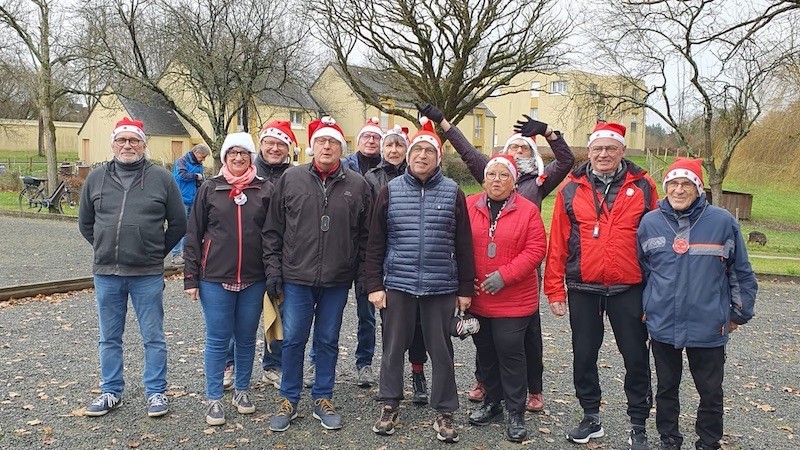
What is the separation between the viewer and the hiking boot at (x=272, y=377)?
538cm

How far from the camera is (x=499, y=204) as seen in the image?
4551mm

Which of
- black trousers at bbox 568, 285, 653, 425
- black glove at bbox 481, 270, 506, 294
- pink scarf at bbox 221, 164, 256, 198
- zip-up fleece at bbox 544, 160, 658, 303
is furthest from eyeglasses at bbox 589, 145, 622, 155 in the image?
pink scarf at bbox 221, 164, 256, 198

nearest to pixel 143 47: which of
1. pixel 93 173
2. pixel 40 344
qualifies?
pixel 40 344

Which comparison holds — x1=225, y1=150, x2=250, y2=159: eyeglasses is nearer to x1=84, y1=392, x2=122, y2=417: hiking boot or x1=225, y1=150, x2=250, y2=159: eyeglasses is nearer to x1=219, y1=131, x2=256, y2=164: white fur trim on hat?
x1=219, y1=131, x2=256, y2=164: white fur trim on hat

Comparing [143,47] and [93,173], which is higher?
[143,47]

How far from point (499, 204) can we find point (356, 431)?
1.93 metres

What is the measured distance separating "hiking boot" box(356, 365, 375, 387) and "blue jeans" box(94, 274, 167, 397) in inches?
63.4

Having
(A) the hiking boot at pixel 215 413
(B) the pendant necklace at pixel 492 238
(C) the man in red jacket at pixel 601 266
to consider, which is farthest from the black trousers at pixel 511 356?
(A) the hiking boot at pixel 215 413

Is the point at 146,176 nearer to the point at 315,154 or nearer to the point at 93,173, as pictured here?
the point at 93,173

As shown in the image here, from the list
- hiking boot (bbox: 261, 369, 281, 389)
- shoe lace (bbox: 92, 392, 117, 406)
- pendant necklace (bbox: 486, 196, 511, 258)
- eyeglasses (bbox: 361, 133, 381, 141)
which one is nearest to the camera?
pendant necklace (bbox: 486, 196, 511, 258)

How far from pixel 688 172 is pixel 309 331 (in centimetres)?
284

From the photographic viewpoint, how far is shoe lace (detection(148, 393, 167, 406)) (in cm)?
468

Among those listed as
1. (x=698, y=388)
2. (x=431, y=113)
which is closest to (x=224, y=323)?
(x=431, y=113)

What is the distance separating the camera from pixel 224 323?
461 centimetres
